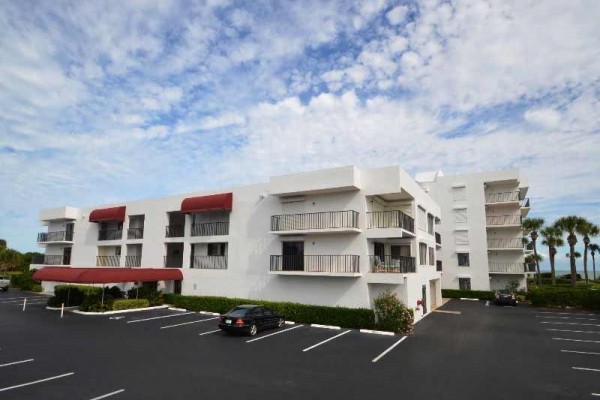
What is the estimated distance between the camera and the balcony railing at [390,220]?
76.0 feet

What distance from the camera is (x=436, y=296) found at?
3422 centimetres

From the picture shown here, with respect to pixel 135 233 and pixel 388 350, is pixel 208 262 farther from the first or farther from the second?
pixel 388 350

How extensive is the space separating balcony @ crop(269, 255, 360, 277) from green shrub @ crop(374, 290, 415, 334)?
223cm

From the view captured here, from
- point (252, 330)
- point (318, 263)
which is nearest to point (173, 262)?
point (318, 263)

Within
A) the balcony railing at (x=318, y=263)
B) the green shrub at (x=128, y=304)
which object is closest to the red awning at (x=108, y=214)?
the green shrub at (x=128, y=304)

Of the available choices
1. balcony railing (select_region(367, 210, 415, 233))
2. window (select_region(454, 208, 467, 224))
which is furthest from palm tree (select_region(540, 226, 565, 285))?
→ balcony railing (select_region(367, 210, 415, 233))

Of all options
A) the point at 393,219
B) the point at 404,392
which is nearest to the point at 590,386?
the point at 404,392

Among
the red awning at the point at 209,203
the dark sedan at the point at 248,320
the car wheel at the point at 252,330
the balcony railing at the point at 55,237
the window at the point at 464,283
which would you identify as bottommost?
the car wheel at the point at 252,330

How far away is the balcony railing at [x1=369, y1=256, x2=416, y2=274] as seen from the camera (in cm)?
2298

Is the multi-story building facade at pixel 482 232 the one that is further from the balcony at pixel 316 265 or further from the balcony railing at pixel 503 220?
the balcony at pixel 316 265

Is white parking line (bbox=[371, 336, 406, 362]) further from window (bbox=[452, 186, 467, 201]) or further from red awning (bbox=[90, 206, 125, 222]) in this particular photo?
window (bbox=[452, 186, 467, 201])

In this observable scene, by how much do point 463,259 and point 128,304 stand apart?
3632cm

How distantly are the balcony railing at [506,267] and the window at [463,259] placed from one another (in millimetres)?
2827

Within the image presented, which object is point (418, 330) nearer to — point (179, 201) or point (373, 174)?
point (373, 174)
